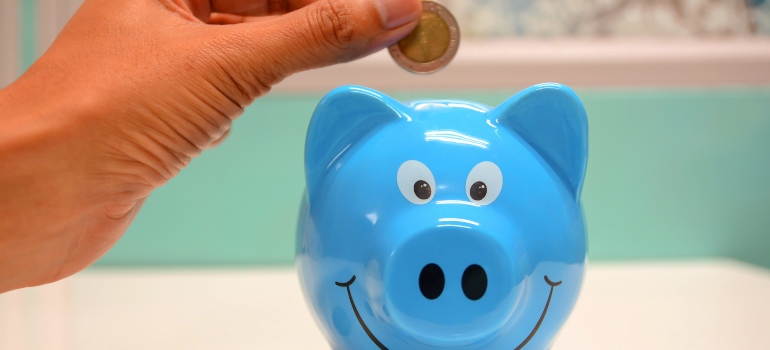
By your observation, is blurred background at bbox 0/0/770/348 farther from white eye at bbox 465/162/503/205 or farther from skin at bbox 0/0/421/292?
white eye at bbox 465/162/503/205

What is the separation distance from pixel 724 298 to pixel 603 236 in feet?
1.22

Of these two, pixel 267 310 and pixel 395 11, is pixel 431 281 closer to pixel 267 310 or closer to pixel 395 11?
pixel 395 11

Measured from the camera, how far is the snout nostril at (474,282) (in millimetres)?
672

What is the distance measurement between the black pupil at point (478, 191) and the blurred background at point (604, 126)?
878mm

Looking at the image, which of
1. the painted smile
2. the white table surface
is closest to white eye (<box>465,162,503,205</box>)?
the painted smile

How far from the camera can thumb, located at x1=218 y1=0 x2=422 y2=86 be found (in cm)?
75

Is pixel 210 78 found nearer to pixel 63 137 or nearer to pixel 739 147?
pixel 63 137

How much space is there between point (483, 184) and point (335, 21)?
0.25m

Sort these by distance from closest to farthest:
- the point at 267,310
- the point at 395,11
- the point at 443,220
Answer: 1. the point at 443,220
2. the point at 395,11
3. the point at 267,310

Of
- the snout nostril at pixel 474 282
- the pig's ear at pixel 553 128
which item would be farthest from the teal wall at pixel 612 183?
the snout nostril at pixel 474 282

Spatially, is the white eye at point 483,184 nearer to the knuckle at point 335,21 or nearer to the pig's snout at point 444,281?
the pig's snout at point 444,281

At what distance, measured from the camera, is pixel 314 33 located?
0.75 metres

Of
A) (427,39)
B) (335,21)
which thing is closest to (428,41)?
(427,39)

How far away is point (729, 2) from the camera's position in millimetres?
1663
